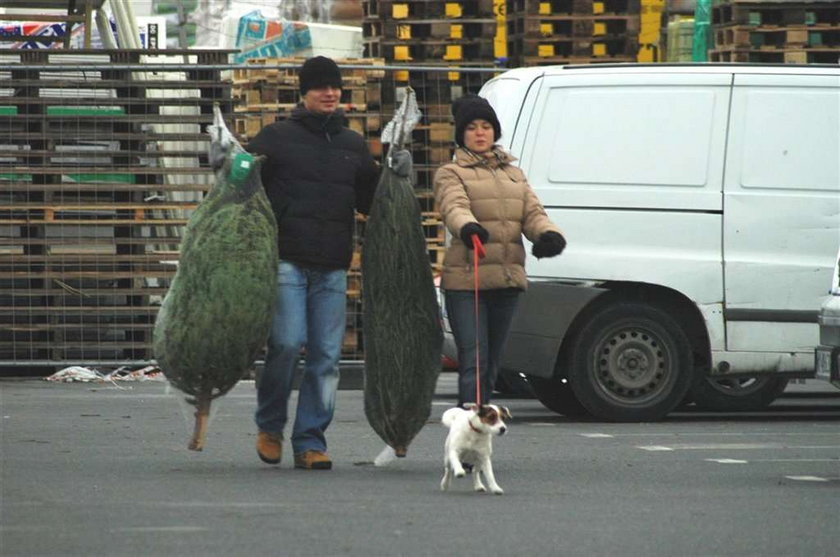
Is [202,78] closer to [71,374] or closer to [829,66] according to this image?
[71,374]

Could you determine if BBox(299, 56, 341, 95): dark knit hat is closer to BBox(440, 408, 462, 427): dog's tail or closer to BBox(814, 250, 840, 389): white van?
BBox(440, 408, 462, 427): dog's tail

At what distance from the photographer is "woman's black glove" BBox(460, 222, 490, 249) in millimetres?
9492

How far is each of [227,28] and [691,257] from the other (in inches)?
771

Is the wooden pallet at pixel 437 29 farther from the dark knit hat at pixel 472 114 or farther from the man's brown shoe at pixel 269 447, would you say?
the man's brown shoe at pixel 269 447

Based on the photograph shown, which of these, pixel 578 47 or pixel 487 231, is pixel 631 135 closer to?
pixel 487 231

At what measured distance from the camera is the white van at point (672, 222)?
12359 mm

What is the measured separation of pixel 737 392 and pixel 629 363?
5.35 feet

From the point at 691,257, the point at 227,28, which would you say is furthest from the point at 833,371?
the point at 227,28

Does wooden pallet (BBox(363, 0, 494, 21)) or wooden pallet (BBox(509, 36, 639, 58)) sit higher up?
wooden pallet (BBox(363, 0, 494, 21))

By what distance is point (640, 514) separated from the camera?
8.02 metres

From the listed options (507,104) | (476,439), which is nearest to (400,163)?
(476,439)

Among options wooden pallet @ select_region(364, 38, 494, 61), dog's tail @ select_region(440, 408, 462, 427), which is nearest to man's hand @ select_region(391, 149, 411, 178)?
dog's tail @ select_region(440, 408, 462, 427)

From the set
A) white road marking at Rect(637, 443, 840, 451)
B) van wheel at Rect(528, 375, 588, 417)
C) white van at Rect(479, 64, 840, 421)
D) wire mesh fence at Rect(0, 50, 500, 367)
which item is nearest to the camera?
white road marking at Rect(637, 443, 840, 451)

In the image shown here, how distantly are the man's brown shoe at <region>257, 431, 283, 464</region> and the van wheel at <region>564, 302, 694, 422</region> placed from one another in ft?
10.9
